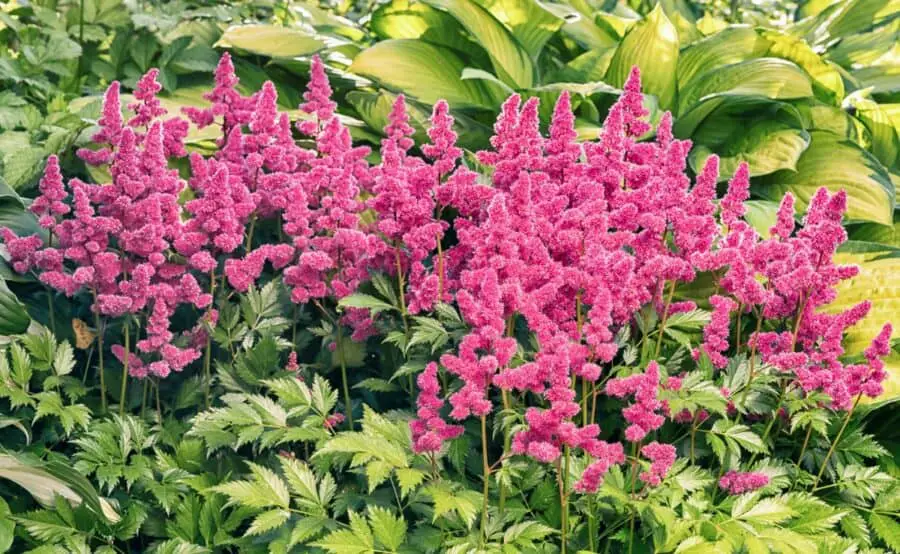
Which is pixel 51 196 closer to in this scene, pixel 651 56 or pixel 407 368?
pixel 407 368

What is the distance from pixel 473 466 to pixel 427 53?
2077 mm

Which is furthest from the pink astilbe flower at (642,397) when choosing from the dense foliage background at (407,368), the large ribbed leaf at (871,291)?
the large ribbed leaf at (871,291)

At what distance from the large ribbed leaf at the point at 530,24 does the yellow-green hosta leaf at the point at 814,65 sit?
2.73 feet

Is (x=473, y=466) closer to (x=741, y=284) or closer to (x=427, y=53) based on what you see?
(x=741, y=284)

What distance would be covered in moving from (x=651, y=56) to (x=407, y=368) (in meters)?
2.05

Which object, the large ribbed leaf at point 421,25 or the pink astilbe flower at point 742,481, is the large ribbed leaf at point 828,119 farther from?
the pink astilbe flower at point 742,481

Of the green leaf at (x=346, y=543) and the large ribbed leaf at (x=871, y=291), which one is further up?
the large ribbed leaf at (x=871, y=291)

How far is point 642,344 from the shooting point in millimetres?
2225

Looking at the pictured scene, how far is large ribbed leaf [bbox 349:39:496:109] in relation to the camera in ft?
12.3

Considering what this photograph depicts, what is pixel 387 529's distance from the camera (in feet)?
6.40

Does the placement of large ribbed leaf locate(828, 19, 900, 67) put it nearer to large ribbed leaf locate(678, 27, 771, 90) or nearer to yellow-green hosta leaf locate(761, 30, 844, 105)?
yellow-green hosta leaf locate(761, 30, 844, 105)

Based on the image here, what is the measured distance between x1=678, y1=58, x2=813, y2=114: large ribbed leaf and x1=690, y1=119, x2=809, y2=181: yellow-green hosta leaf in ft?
0.41

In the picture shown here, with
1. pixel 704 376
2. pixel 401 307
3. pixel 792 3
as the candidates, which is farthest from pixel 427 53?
pixel 792 3

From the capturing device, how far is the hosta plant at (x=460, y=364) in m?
1.92
